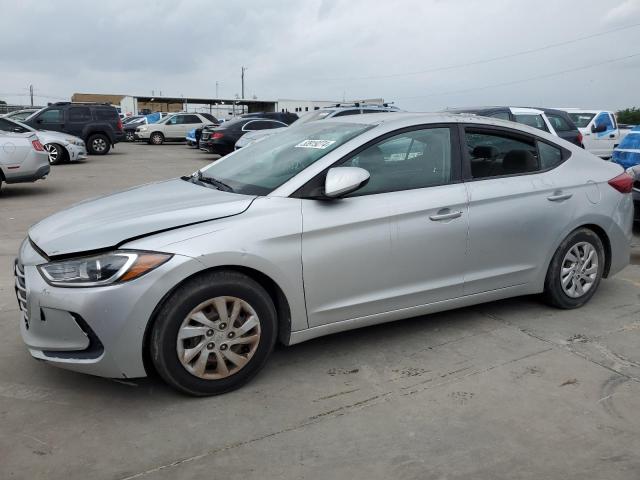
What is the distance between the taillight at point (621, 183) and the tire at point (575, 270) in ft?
1.42

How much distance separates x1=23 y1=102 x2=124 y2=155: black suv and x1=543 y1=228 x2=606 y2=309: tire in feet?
60.6

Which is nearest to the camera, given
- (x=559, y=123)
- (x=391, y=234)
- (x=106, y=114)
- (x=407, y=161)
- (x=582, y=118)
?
(x=391, y=234)

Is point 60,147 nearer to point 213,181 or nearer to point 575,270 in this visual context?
point 213,181

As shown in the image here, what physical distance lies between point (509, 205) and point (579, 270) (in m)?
0.95

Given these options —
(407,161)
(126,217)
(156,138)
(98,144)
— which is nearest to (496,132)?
(407,161)

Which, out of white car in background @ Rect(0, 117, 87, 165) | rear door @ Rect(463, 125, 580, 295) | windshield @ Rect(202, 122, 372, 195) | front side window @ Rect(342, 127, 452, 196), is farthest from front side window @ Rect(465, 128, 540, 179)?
white car in background @ Rect(0, 117, 87, 165)

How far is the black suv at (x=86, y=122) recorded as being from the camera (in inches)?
760

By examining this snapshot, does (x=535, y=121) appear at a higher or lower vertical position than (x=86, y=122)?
lower

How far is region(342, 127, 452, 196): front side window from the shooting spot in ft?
11.9

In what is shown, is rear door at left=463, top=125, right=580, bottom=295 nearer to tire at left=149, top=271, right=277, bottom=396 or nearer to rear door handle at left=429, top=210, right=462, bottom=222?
rear door handle at left=429, top=210, right=462, bottom=222

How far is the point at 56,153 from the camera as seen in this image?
53.4 ft

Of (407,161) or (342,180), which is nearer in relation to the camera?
(342,180)

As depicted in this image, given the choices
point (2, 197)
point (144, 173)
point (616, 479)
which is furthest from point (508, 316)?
point (144, 173)

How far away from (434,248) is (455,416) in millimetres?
1135
